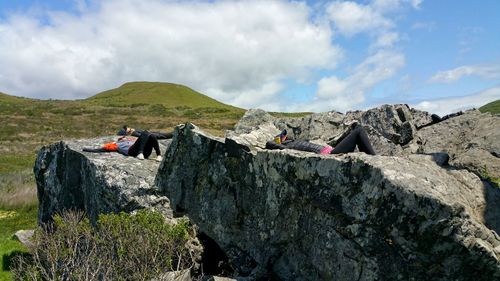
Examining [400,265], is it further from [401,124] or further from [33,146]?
[33,146]

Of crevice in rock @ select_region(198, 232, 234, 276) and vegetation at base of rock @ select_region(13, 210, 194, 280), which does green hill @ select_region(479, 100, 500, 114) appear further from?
vegetation at base of rock @ select_region(13, 210, 194, 280)

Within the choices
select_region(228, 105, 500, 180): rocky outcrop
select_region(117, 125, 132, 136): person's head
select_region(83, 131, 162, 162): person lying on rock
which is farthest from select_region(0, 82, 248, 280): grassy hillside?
select_region(228, 105, 500, 180): rocky outcrop

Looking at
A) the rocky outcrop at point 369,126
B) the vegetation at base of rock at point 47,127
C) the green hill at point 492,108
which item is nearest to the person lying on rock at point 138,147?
the rocky outcrop at point 369,126

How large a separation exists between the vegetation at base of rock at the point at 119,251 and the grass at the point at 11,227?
4.80 meters

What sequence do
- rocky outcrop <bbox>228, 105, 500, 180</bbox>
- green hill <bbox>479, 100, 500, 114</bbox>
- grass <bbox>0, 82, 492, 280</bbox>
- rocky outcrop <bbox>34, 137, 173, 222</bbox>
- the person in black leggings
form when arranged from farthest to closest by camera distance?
green hill <bbox>479, 100, 500, 114</bbox> < grass <bbox>0, 82, 492, 280</bbox> < the person in black leggings < rocky outcrop <bbox>228, 105, 500, 180</bbox> < rocky outcrop <bbox>34, 137, 173, 222</bbox>

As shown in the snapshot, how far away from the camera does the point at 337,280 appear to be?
6.96 meters

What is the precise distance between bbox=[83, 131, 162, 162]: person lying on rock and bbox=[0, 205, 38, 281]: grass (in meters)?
4.28

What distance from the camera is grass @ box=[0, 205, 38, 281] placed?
14.1 m

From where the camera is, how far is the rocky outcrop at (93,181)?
11.6m

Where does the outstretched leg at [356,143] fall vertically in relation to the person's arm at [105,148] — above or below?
above

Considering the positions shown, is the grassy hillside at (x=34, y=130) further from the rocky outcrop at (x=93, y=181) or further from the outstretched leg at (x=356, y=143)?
the outstretched leg at (x=356, y=143)

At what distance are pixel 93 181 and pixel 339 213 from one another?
25.9 feet

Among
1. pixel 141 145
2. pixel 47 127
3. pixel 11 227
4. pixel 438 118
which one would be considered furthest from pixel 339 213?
pixel 47 127

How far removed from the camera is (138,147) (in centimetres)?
1394
